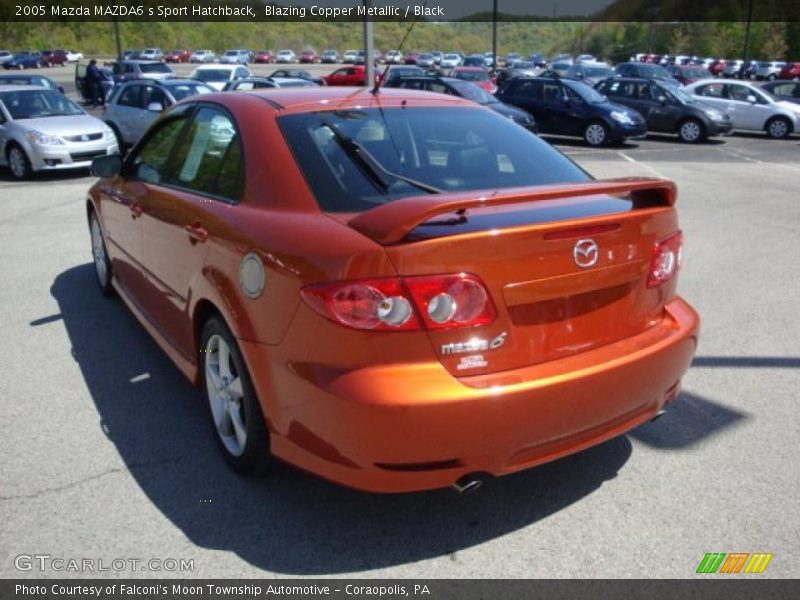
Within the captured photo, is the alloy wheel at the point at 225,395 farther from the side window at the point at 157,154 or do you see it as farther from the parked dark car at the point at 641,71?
the parked dark car at the point at 641,71

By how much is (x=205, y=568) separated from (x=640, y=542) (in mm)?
1645

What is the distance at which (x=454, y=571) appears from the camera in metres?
2.69

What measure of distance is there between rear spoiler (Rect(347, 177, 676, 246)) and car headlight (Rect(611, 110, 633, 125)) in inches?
654

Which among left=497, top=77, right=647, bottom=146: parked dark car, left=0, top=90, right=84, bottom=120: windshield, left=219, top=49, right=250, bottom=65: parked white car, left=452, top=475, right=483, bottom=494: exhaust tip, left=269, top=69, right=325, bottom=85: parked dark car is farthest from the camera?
left=219, top=49, right=250, bottom=65: parked white car

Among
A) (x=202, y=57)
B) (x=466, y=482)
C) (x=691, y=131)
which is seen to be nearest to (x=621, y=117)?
(x=691, y=131)

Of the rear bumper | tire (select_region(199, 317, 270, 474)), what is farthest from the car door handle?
the rear bumper

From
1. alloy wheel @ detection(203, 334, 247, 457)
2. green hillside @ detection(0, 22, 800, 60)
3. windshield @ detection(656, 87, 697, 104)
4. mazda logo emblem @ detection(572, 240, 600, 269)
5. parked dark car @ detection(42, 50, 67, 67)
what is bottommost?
alloy wheel @ detection(203, 334, 247, 457)

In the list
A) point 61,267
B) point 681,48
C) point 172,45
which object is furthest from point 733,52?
point 61,267

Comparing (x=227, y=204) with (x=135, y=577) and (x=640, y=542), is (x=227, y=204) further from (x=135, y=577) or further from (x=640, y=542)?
(x=640, y=542)

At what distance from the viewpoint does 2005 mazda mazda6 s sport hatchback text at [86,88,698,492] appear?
2.51 metres

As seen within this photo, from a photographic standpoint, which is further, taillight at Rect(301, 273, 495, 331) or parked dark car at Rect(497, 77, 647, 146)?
parked dark car at Rect(497, 77, 647, 146)

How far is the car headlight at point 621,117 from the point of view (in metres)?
18.5

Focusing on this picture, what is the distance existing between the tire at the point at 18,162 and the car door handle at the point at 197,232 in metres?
11.3

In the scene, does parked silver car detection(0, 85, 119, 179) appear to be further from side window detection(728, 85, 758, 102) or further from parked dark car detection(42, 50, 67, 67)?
parked dark car detection(42, 50, 67, 67)
